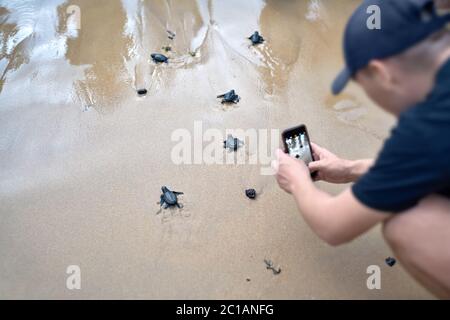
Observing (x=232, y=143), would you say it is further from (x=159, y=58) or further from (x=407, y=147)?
(x=407, y=147)

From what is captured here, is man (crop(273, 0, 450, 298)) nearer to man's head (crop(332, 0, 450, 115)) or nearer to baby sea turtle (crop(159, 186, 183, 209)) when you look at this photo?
man's head (crop(332, 0, 450, 115))

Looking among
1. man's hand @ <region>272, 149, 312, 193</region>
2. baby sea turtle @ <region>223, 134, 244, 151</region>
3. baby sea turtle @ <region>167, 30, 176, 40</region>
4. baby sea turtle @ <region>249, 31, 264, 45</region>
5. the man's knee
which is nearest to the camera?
the man's knee

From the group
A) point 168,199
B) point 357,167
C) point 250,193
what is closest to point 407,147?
point 357,167

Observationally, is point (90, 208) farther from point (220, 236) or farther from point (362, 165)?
point (362, 165)

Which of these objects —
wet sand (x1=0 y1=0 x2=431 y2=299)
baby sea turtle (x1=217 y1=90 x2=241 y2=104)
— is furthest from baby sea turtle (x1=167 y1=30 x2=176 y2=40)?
baby sea turtle (x1=217 y1=90 x2=241 y2=104)
